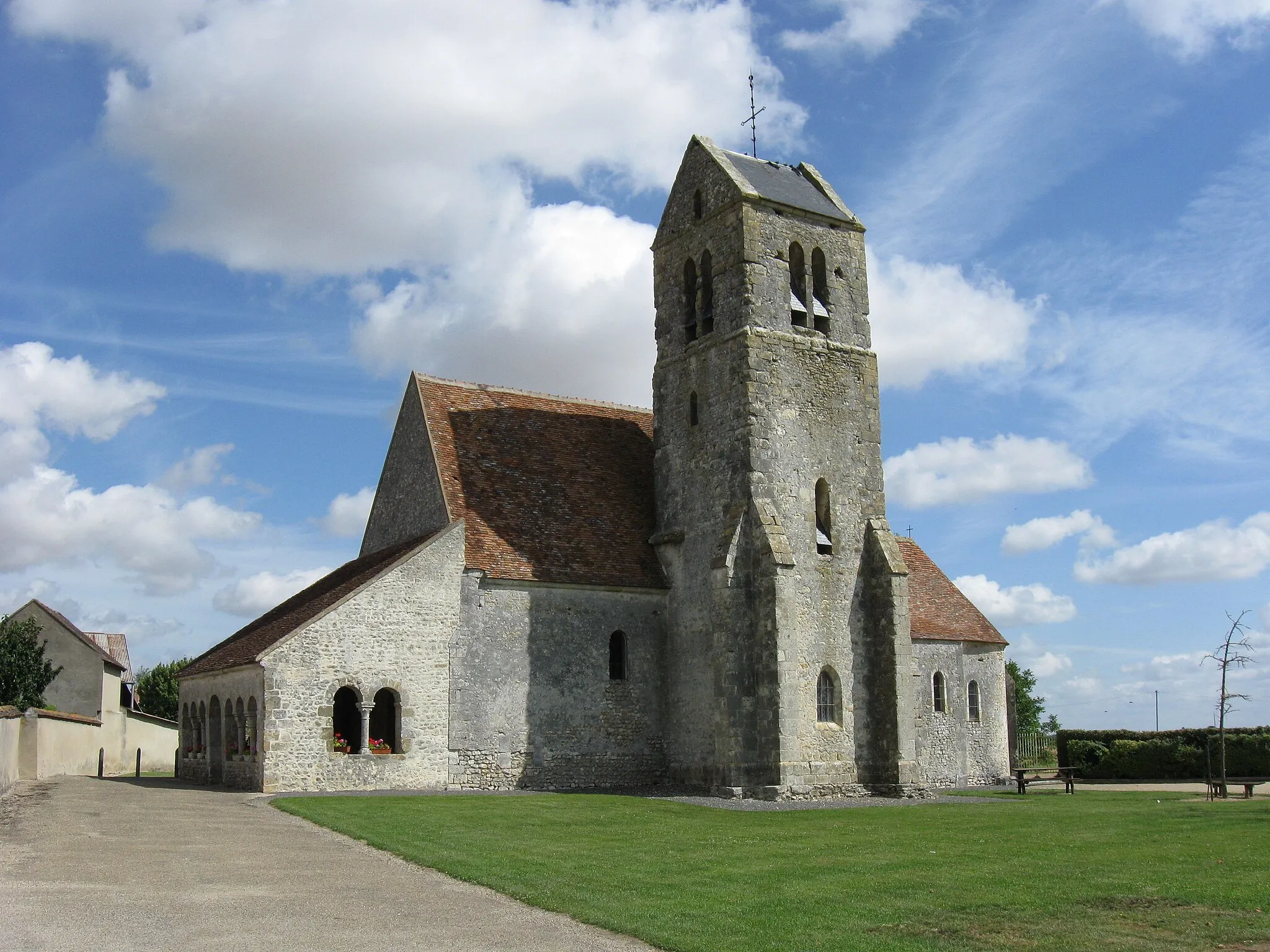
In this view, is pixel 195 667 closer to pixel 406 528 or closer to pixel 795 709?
pixel 406 528

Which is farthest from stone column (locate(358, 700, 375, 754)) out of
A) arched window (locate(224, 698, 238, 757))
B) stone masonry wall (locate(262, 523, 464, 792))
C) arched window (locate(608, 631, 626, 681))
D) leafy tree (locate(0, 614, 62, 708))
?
leafy tree (locate(0, 614, 62, 708))

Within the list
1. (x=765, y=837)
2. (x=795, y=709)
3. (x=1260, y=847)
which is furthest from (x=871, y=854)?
(x=795, y=709)

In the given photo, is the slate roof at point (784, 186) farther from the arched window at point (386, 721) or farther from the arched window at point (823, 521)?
the arched window at point (386, 721)

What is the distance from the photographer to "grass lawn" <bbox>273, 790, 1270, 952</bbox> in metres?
10.4

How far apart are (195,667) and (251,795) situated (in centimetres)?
722

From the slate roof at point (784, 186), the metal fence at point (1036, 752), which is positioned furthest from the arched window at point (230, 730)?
the metal fence at point (1036, 752)

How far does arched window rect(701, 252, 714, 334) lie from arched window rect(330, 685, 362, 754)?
41.4 feet

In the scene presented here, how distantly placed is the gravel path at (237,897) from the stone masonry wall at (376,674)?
637 centimetres

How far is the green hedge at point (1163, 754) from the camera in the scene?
121ft

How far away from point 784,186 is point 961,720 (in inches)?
650

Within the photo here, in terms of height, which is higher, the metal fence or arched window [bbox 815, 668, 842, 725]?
arched window [bbox 815, 668, 842, 725]

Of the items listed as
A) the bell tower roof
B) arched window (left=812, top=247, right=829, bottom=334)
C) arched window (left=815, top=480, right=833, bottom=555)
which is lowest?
arched window (left=815, top=480, right=833, bottom=555)

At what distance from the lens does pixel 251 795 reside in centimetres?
2423

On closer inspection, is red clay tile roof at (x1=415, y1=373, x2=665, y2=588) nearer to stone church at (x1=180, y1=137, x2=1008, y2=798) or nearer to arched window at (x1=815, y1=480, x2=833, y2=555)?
stone church at (x1=180, y1=137, x2=1008, y2=798)
